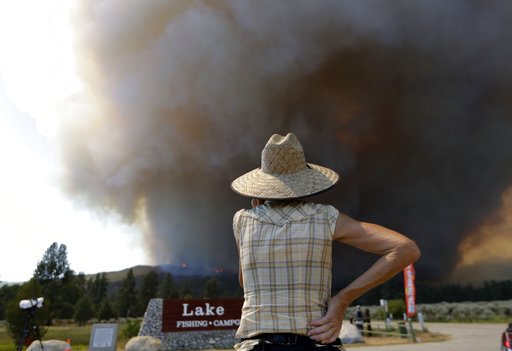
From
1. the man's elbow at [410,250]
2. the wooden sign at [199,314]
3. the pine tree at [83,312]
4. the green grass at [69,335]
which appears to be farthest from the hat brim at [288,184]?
the pine tree at [83,312]

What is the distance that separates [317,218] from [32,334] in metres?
19.3

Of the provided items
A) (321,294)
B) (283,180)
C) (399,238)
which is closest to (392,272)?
(399,238)

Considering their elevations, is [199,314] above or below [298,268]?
below

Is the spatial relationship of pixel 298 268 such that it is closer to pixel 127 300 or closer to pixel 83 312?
pixel 83 312

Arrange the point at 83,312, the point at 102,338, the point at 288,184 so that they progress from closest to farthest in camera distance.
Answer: the point at 288,184
the point at 102,338
the point at 83,312

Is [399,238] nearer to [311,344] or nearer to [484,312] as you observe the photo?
[311,344]

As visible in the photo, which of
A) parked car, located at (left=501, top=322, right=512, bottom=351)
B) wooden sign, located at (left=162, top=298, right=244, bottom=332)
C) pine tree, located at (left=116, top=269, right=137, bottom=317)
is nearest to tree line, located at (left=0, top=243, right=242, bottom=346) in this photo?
pine tree, located at (left=116, top=269, right=137, bottom=317)

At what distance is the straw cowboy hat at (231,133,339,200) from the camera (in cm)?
136

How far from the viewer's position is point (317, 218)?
1.20m

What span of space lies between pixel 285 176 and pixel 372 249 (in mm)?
445

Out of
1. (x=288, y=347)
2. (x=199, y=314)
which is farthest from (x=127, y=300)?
(x=288, y=347)

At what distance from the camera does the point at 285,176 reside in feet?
4.73

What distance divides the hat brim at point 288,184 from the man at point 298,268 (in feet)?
0.04

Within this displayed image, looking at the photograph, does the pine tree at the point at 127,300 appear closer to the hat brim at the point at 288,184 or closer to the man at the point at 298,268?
the hat brim at the point at 288,184
